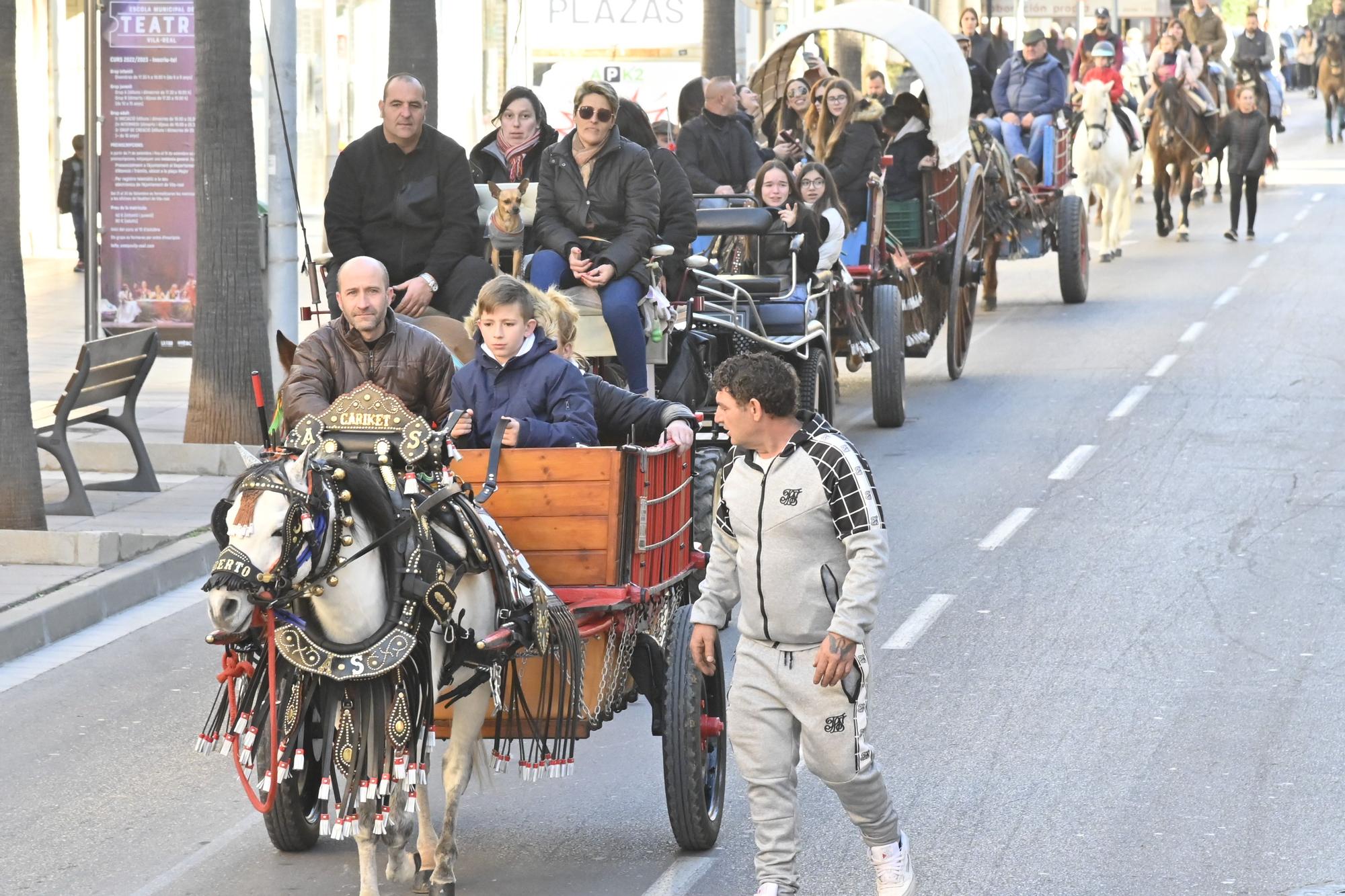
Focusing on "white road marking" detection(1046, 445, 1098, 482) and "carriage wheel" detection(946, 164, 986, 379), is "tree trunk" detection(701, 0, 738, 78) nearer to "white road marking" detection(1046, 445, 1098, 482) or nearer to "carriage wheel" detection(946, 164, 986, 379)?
"carriage wheel" detection(946, 164, 986, 379)

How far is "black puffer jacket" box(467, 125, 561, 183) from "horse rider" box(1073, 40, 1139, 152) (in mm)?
15616

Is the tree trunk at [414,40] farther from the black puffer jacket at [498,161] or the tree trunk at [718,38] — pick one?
the tree trunk at [718,38]

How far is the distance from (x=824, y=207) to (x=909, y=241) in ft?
9.16

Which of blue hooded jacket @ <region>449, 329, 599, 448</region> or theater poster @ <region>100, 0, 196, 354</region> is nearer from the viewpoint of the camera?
blue hooded jacket @ <region>449, 329, 599, 448</region>

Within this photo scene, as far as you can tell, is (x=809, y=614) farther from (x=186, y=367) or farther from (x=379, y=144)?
(x=186, y=367)

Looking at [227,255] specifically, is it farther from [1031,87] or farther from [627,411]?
[1031,87]

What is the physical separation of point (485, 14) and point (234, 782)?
25.7 metres

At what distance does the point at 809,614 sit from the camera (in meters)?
5.82

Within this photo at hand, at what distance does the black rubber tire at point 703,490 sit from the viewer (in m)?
9.69

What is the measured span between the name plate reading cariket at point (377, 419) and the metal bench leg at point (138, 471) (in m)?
6.70

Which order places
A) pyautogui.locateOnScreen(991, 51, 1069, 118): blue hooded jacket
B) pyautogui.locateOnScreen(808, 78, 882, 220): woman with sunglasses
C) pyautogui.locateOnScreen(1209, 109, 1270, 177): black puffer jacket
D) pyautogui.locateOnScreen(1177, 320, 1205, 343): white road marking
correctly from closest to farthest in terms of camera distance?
pyautogui.locateOnScreen(808, 78, 882, 220): woman with sunglasses < pyautogui.locateOnScreen(1177, 320, 1205, 343): white road marking < pyautogui.locateOnScreen(991, 51, 1069, 118): blue hooded jacket < pyautogui.locateOnScreen(1209, 109, 1270, 177): black puffer jacket

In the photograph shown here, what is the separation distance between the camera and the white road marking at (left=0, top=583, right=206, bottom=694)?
9289 mm

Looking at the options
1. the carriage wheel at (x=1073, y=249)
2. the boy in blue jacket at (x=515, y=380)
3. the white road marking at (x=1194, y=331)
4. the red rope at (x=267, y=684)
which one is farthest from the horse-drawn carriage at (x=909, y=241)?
the red rope at (x=267, y=684)

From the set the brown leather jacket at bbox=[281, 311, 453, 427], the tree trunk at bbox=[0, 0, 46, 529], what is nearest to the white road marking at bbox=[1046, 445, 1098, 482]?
the tree trunk at bbox=[0, 0, 46, 529]
